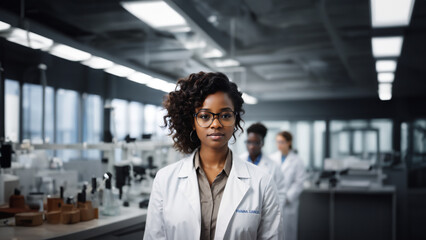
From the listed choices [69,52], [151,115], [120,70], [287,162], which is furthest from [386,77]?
[69,52]

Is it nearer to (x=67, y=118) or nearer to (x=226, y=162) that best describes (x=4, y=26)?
(x=226, y=162)

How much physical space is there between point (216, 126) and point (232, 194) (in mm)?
282

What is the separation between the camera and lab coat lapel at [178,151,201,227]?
1.40 m

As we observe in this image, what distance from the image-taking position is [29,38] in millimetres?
2779

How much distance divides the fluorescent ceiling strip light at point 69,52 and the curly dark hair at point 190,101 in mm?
1762

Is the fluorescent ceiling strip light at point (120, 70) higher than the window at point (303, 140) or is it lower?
higher

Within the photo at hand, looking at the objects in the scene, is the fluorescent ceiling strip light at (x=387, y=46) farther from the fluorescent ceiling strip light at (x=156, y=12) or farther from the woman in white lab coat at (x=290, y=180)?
the fluorescent ceiling strip light at (x=156, y=12)

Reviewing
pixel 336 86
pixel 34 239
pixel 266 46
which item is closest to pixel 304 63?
pixel 266 46

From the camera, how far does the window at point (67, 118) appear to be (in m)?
6.07

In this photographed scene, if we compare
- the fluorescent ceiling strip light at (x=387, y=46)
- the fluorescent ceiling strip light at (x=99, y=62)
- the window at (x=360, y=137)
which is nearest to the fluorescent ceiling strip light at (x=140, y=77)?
the fluorescent ceiling strip light at (x=99, y=62)

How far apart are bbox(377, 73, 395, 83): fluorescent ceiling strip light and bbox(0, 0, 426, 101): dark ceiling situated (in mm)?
110

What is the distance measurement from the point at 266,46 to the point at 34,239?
493 centimetres

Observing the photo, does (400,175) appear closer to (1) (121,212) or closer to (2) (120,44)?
(1) (121,212)

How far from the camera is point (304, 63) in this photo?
24.0 ft
